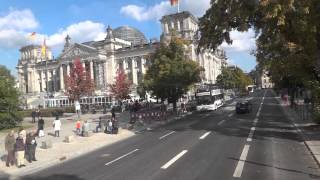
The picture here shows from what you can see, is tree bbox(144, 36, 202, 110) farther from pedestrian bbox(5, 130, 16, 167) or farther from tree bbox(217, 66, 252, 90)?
tree bbox(217, 66, 252, 90)

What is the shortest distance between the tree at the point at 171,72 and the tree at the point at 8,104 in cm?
1849

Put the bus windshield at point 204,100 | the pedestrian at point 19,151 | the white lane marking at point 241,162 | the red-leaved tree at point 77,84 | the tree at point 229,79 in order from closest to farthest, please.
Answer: the white lane marking at point 241,162, the pedestrian at point 19,151, the bus windshield at point 204,100, the red-leaved tree at point 77,84, the tree at point 229,79

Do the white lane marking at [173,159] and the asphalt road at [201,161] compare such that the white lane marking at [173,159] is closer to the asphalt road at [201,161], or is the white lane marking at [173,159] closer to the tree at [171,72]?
the asphalt road at [201,161]

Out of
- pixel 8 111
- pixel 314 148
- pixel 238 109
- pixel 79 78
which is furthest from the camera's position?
pixel 79 78

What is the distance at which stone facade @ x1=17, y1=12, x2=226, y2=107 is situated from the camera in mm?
132500

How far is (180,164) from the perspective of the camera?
18266 millimetres

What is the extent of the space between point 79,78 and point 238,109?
84.1ft

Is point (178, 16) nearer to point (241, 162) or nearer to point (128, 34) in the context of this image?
point (128, 34)

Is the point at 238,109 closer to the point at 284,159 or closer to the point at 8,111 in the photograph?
the point at 8,111

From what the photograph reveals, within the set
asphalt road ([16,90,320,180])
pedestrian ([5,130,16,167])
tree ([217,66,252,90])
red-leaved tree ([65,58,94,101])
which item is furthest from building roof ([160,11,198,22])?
pedestrian ([5,130,16,167])

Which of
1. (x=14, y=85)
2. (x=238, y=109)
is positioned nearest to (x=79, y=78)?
(x=14, y=85)

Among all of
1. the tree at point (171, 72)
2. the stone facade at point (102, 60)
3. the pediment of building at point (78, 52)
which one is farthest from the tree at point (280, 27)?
the pediment of building at point (78, 52)

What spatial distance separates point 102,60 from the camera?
143 m

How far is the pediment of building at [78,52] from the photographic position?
467 ft
